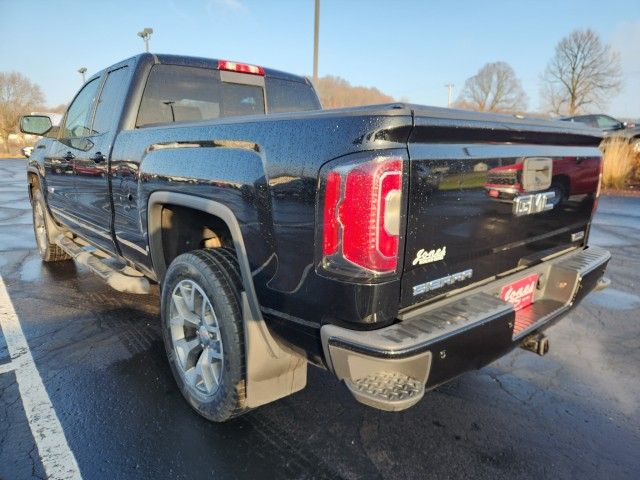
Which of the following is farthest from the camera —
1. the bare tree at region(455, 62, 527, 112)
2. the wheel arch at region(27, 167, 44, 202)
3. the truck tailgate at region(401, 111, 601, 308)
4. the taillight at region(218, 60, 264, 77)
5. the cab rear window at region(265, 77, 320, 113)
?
the bare tree at region(455, 62, 527, 112)

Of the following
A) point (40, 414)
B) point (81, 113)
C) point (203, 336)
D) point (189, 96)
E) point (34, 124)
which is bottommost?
point (40, 414)

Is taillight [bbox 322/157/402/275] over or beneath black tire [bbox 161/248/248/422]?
over

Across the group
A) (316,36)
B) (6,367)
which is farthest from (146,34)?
(6,367)

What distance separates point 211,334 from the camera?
2295 millimetres

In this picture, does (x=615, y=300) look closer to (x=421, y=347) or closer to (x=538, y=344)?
(x=538, y=344)

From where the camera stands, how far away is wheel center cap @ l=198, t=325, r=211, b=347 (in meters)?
2.34

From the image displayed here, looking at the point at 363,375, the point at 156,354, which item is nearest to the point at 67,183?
the point at 156,354

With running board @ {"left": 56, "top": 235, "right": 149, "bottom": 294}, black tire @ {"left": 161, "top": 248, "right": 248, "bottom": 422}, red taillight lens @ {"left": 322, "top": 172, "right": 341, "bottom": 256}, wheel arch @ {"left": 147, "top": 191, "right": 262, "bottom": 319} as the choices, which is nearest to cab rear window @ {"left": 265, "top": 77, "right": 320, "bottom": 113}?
wheel arch @ {"left": 147, "top": 191, "right": 262, "bottom": 319}

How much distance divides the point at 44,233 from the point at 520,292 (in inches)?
221

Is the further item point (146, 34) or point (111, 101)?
point (146, 34)

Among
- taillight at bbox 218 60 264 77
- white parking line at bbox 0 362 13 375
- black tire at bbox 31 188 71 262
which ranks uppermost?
taillight at bbox 218 60 264 77

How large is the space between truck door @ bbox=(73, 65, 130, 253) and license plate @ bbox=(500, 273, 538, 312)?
2.76 m

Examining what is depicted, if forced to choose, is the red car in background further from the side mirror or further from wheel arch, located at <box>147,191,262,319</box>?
the side mirror

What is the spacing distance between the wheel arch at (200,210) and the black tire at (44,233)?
3270 millimetres
